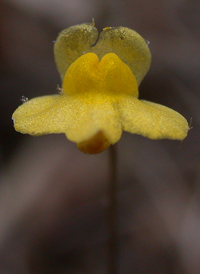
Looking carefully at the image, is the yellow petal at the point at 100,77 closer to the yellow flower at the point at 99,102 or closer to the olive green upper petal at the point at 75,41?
the yellow flower at the point at 99,102

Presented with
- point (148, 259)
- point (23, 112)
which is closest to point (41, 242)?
point (148, 259)

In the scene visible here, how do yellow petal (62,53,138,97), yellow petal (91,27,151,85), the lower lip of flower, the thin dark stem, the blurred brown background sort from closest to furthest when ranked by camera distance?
the lower lip of flower, yellow petal (62,53,138,97), yellow petal (91,27,151,85), the thin dark stem, the blurred brown background

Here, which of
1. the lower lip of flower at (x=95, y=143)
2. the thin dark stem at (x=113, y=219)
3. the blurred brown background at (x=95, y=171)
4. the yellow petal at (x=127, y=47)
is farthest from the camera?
the blurred brown background at (x=95, y=171)

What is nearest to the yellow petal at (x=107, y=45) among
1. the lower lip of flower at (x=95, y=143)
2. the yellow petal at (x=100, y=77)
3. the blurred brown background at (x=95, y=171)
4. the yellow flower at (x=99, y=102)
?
the yellow flower at (x=99, y=102)

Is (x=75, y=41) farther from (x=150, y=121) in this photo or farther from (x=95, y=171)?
(x=95, y=171)

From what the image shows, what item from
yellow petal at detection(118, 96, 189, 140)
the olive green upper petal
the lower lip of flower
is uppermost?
the olive green upper petal

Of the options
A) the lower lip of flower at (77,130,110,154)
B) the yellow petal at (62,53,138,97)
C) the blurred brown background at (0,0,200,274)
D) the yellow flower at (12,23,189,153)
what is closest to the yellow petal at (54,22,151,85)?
the yellow flower at (12,23,189,153)

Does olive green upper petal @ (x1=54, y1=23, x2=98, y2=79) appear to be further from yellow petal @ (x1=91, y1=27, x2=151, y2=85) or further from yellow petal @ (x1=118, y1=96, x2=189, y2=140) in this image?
yellow petal @ (x1=118, y1=96, x2=189, y2=140)
